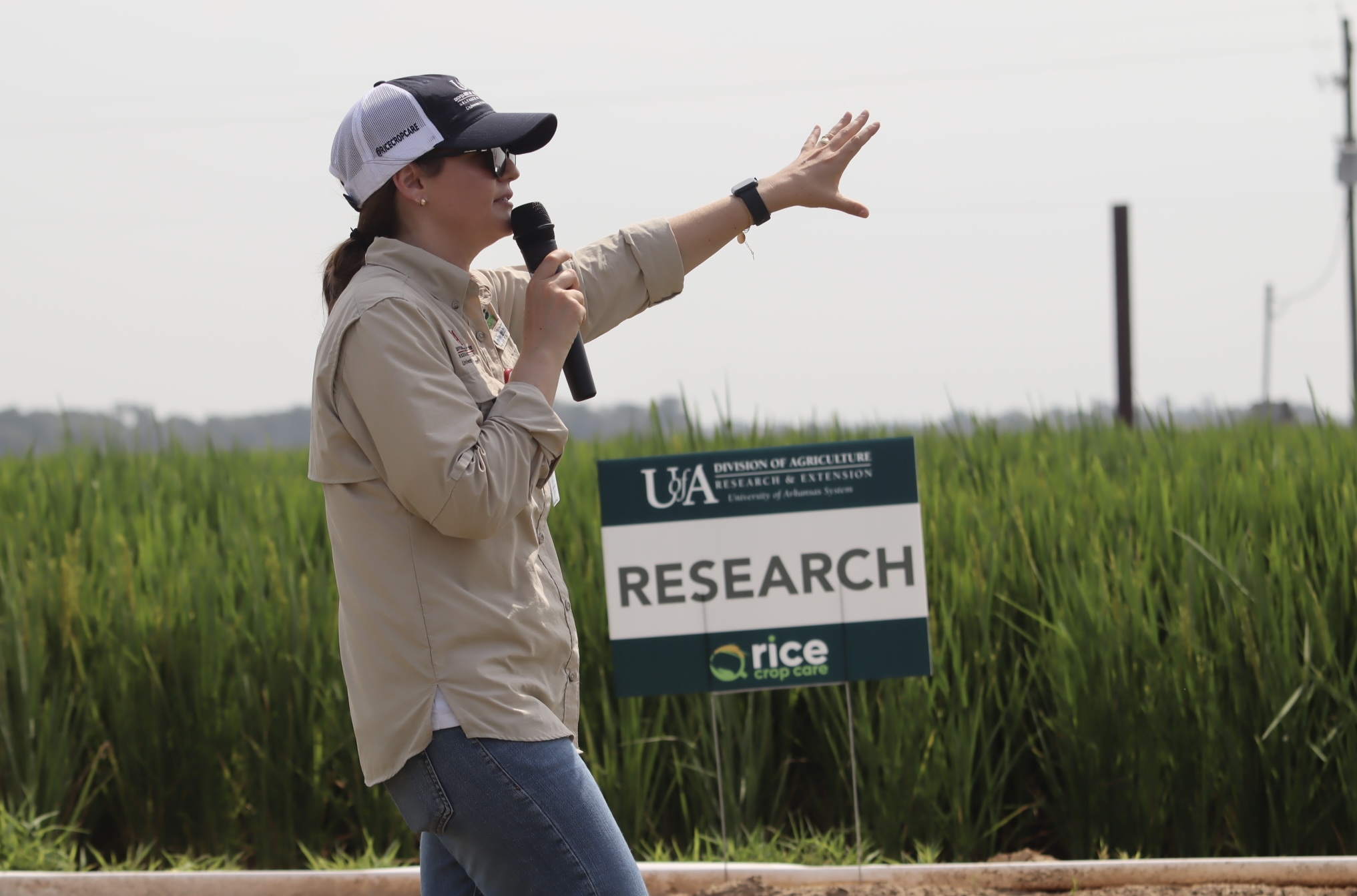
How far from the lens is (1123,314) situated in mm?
11867

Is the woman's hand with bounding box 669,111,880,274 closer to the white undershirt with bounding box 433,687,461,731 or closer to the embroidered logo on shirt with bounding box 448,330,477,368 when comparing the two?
the embroidered logo on shirt with bounding box 448,330,477,368

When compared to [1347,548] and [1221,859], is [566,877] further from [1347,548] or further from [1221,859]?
[1347,548]

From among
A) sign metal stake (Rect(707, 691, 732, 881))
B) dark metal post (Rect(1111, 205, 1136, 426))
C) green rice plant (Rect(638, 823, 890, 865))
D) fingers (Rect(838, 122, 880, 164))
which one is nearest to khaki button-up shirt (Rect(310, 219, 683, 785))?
fingers (Rect(838, 122, 880, 164))

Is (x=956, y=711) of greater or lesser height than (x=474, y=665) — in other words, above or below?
below

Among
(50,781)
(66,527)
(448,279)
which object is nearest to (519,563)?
(448,279)

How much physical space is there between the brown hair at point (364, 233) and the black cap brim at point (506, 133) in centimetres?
5

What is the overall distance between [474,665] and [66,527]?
12.1 ft

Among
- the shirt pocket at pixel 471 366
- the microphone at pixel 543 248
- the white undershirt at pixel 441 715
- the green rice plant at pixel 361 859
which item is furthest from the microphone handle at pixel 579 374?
the green rice plant at pixel 361 859

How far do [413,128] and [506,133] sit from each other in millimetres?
118

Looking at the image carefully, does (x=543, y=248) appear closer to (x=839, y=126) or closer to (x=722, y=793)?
(x=839, y=126)

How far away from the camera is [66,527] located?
4.45 m

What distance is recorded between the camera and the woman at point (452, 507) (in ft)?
4.47

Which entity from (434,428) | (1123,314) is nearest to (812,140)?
(434,428)

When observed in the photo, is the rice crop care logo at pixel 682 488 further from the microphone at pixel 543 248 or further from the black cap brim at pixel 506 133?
the black cap brim at pixel 506 133
